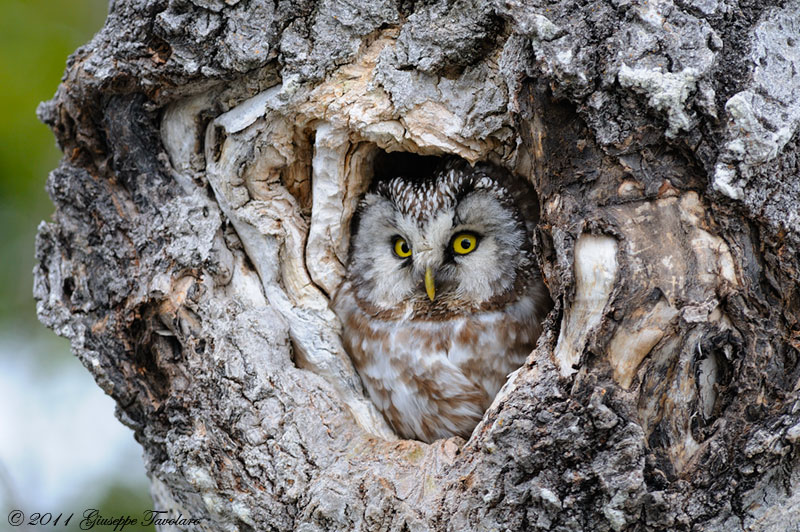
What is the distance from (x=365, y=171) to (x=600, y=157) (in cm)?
115

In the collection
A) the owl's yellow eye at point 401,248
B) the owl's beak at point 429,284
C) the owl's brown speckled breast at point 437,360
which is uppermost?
the owl's yellow eye at point 401,248

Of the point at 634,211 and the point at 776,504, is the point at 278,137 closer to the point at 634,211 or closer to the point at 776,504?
the point at 634,211

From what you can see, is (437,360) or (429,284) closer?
(429,284)

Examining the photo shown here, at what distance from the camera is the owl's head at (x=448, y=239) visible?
285cm

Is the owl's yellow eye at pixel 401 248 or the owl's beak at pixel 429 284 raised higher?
the owl's yellow eye at pixel 401 248

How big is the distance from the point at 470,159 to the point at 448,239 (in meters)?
0.45

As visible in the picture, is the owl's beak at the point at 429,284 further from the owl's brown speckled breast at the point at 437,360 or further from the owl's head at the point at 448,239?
the owl's brown speckled breast at the point at 437,360

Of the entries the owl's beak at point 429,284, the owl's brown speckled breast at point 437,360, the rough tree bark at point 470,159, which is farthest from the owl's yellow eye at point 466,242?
the rough tree bark at point 470,159

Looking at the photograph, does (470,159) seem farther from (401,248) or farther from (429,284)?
(401,248)

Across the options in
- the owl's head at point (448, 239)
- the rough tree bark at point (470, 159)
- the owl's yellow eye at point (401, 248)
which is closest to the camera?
the rough tree bark at point (470, 159)

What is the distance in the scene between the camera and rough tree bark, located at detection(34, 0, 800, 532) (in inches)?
76.4

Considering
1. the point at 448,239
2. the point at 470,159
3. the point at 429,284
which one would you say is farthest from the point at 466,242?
the point at 470,159

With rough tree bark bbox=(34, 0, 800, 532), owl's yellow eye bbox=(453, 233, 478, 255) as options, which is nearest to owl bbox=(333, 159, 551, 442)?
owl's yellow eye bbox=(453, 233, 478, 255)

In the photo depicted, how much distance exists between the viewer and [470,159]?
2547mm
